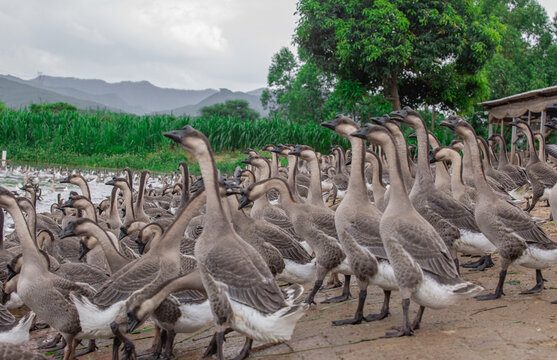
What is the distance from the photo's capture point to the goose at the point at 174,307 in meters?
4.85

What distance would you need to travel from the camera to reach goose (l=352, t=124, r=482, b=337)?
526 centimetres

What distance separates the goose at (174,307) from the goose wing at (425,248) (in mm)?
2363

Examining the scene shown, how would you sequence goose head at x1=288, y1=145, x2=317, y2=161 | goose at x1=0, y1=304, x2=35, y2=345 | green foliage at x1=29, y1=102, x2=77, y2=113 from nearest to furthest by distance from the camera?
goose at x1=0, y1=304, x2=35, y2=345 < goose head at x1=288, y1=145, x2=317, y2=161 < green foliage at x1=29, y1=102, x2=77, y2=113

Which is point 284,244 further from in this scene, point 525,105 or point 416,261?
point 525,105

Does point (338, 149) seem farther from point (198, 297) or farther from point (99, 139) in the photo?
point (99, 139)

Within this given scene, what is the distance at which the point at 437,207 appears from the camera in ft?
25.2

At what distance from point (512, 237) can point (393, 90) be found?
2475 cm

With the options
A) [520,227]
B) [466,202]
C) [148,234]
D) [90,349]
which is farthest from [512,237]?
[90,349]

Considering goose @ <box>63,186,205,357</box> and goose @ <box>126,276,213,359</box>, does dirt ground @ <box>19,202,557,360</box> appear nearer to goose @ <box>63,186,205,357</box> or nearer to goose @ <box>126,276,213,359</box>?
goose @ <box>126,276,213,359</box>

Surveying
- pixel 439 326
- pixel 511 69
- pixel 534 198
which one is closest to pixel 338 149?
pixel 534 198

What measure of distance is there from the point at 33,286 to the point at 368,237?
417 centimetres

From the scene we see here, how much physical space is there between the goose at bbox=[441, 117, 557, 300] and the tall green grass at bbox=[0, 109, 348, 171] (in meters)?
25.9

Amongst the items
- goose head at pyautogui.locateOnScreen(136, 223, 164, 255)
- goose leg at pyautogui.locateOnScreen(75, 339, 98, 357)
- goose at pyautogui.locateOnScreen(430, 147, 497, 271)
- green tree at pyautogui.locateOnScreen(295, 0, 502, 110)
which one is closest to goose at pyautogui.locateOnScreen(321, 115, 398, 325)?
goose at pyautogui.locateOnScreen(430, 147, 497, 271)

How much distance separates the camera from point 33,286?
5980mm
